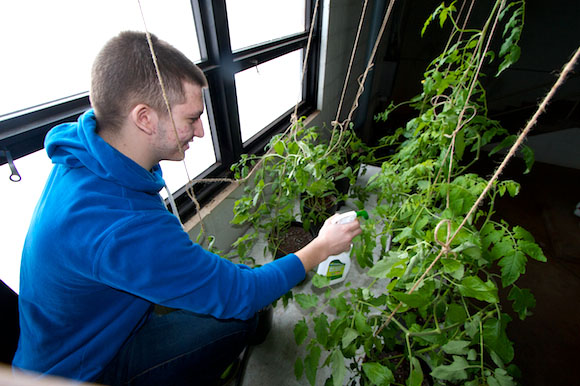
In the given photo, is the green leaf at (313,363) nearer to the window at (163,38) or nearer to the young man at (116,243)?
the young man at (116,243)

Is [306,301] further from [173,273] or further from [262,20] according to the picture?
[262,20]

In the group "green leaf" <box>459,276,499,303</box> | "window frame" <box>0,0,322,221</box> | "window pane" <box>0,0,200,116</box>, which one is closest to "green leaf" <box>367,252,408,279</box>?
"green leaf" <box>459,276,499,303</box>

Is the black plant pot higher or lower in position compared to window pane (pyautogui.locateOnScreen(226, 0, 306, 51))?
lower

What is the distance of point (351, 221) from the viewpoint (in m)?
0.79

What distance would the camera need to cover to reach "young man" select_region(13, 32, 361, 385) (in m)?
0.51

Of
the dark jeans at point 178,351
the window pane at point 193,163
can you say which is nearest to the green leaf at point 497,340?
the dark jeans at point 178,351

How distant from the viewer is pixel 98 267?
0.49 metres

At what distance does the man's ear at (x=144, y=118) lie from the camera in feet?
1.75

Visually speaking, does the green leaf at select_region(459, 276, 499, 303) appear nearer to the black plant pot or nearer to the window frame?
the black plant pot

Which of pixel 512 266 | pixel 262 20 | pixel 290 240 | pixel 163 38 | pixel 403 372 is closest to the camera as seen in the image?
pixel 512 266

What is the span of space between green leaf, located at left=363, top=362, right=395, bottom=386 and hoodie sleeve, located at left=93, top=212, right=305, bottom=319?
0.89ft

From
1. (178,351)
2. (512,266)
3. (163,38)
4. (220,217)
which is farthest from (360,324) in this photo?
(163,38)

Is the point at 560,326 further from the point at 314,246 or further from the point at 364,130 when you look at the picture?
the point at 364,130

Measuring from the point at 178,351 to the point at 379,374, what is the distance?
0.55 metres
